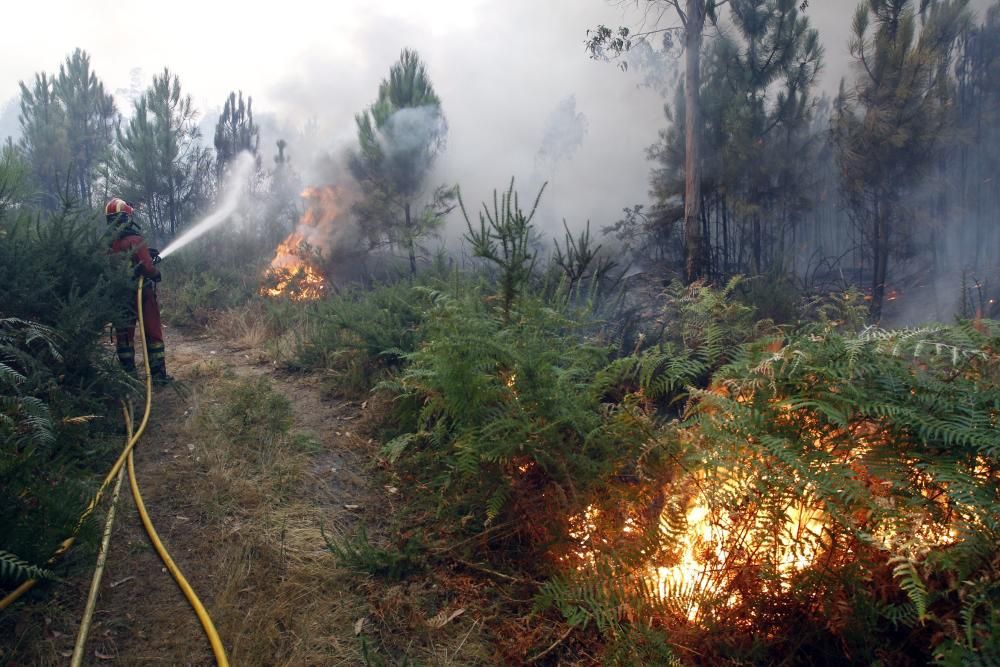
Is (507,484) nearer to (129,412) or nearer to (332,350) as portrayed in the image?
(129,412)

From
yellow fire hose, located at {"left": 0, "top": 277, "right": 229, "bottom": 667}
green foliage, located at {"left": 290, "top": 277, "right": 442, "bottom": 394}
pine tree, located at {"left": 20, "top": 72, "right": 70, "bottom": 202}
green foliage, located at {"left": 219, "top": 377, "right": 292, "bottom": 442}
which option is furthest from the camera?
pine tree, located at {"left": 20, "top": 72, "right": 70, "bottom": 202}

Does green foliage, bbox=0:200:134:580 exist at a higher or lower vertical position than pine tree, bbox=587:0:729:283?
lower

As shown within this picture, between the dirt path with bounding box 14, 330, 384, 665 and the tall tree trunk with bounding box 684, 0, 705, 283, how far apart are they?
8362mm

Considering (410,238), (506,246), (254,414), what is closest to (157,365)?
(254,414)

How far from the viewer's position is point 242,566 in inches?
117

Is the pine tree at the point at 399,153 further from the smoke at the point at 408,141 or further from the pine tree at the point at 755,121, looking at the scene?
the pine tree at the point at 755,121

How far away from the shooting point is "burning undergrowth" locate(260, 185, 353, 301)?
13039mm

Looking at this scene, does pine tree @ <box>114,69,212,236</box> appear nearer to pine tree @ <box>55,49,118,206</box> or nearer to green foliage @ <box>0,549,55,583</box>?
pine tree @ <box>55,49,118,206</box>

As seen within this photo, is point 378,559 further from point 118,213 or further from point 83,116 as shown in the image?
point 83,116

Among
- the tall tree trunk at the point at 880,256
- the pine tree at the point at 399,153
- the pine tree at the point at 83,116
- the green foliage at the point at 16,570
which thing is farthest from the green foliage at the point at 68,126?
the tall tree trunk at the point at 880,256

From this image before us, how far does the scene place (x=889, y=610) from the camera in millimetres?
2100

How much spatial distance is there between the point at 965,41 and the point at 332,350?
605 inches

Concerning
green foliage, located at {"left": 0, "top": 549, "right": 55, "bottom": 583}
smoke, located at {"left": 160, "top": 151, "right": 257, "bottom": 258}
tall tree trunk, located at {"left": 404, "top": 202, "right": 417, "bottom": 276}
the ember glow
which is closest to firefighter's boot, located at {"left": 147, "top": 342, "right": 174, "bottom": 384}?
green foliage, located at {"left": 0, "top": 549, "right": 55, "bottom": 583}

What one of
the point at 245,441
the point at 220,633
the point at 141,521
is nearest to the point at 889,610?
the point at 220,633
